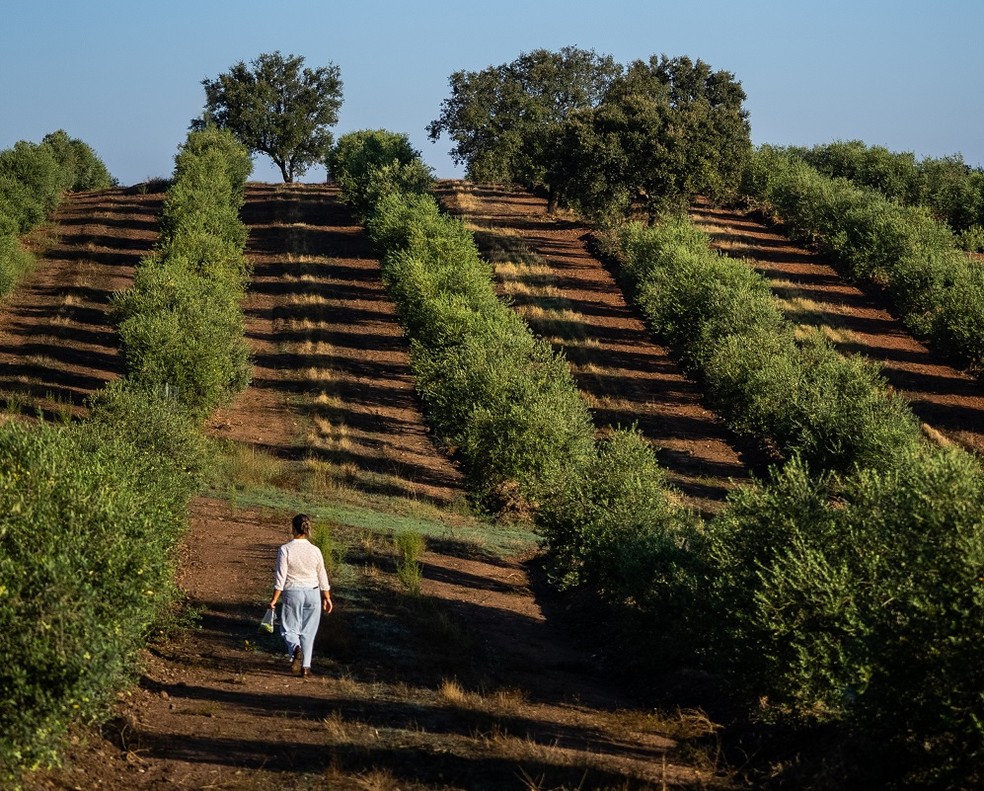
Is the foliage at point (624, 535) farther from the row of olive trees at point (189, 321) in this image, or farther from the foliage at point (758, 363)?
the row of olive trees at point (189, 321)

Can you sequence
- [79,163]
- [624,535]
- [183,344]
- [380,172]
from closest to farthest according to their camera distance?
[624,535], [183,344], [380,172], [79,163]

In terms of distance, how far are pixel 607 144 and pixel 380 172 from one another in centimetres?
1501

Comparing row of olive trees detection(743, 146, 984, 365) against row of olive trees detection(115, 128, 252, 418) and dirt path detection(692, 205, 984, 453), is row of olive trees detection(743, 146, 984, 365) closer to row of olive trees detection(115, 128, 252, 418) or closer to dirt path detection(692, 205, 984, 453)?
dirt path detection(692, 205, 984, 453)

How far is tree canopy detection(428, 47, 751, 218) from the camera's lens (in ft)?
229

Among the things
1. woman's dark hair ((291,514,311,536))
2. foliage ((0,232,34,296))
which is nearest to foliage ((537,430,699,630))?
woman's dark hair ((291,514,311,536))

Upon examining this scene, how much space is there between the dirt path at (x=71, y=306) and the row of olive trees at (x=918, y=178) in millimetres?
49947

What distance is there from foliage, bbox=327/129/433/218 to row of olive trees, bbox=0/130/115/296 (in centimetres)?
1981

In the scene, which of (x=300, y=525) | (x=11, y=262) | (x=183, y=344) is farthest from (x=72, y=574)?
(x=11, y=262)

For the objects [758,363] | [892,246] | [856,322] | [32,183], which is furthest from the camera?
[32,183]

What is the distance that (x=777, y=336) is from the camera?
162 ft

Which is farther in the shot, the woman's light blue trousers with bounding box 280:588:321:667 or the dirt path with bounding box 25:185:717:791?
the woman's light blue trousers with bounding box 280:588:321:667

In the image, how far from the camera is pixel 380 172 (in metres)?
75.7

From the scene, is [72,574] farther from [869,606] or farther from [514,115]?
[514,115]

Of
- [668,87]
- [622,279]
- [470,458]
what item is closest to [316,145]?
[668,87]
